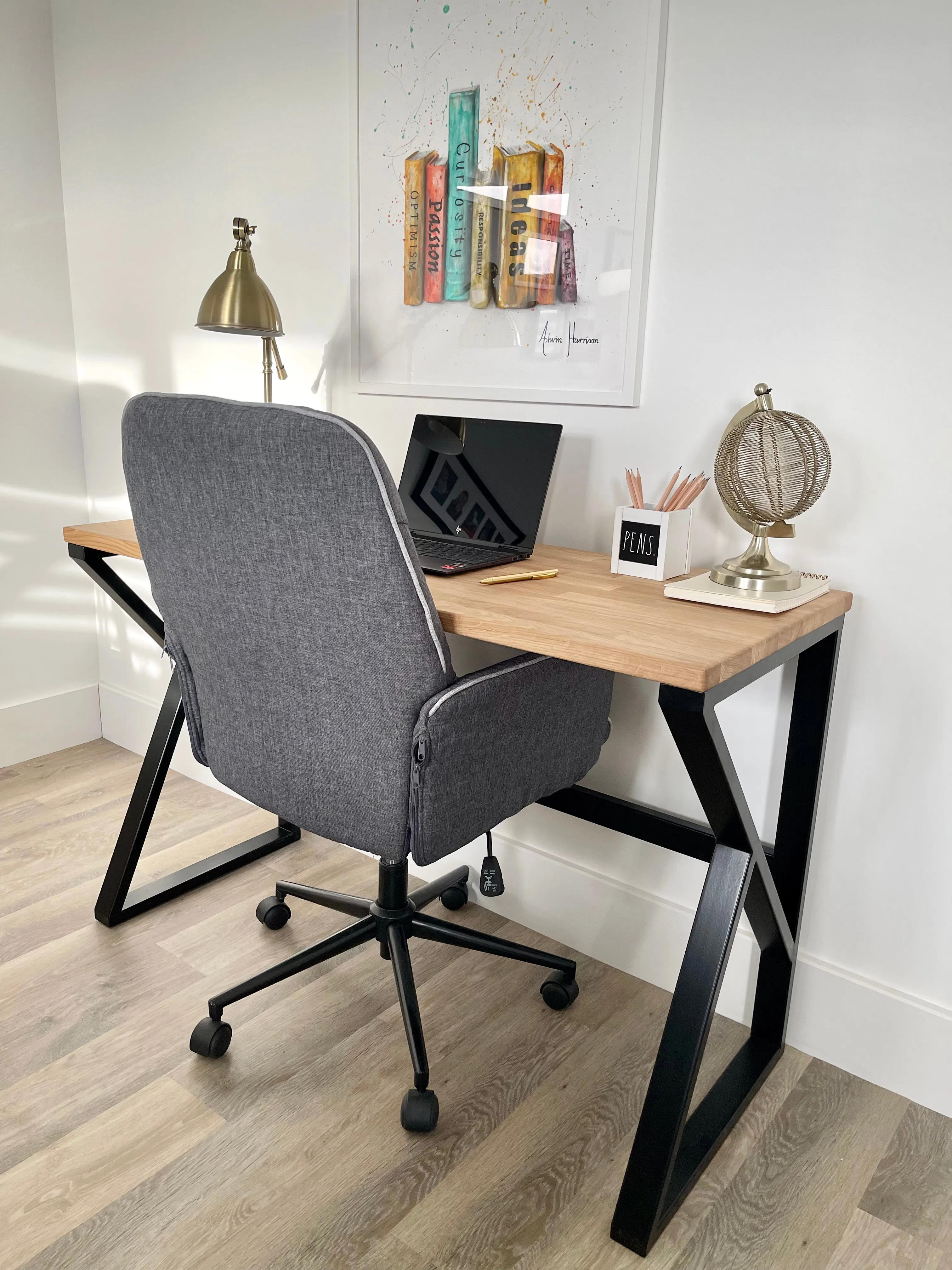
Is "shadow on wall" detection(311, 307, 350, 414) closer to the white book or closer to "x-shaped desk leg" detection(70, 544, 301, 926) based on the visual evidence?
"x-shaped desk leg" detection(70, 544, 301, 926)

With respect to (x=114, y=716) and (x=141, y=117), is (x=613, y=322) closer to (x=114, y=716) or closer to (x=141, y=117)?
(x=141, y=117)

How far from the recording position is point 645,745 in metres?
1.77

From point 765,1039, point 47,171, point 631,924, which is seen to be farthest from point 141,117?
point 765,1039

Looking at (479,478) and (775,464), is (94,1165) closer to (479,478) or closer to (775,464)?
(479,478)

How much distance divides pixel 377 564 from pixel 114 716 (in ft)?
6.85

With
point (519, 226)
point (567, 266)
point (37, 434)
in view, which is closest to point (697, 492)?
point (567, 266)

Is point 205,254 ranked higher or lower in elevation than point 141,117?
lower

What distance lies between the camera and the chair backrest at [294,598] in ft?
3.56

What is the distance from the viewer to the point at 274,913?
1880 mm

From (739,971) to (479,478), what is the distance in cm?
102

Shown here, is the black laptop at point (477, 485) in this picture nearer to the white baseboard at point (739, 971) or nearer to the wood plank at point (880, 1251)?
the white baseboard at point (739, 971)

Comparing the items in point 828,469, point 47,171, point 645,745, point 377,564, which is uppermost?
point 47,171

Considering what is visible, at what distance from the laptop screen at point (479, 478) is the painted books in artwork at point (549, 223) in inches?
9.8

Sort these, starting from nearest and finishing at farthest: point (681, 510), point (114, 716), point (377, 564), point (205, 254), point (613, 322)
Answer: point (377, 564), point (681, 510), point (613, 322), point (205, 254), point (114, 716)
